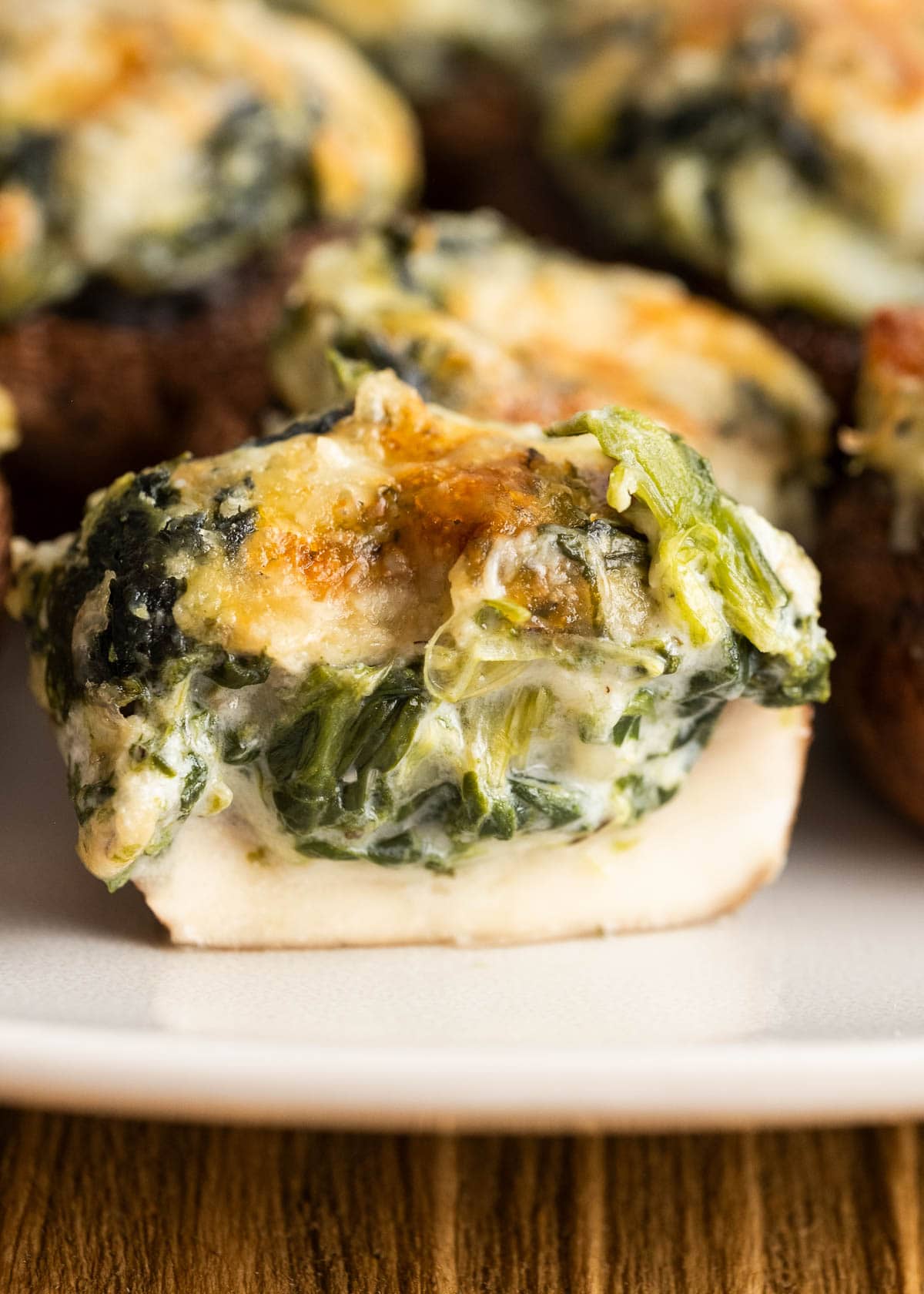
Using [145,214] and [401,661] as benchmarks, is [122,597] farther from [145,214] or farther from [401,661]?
[145,214]

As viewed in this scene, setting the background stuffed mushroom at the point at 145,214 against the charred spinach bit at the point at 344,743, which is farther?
the background stuffed mushroom at the point at 145,214

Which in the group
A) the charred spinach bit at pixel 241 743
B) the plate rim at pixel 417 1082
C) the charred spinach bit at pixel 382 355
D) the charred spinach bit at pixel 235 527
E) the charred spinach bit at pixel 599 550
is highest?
the charred spinach bit at pixel 599 550

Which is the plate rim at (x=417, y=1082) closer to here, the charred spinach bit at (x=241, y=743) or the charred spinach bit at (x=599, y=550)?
the charred spinach bit at (x=241, y=743)

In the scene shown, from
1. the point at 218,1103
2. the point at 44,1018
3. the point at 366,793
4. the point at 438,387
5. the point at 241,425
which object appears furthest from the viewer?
the point at 241,425

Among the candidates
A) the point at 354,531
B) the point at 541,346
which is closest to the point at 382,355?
the point at 541,346

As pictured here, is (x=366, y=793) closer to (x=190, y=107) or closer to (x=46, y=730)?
(x=46, y=730)

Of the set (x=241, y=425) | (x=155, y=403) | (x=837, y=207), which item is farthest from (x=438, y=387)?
(x=837, y=207)

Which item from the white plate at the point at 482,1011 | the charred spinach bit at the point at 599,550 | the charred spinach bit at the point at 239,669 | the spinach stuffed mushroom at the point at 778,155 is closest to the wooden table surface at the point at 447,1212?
the white plate at the point at 482,1011
